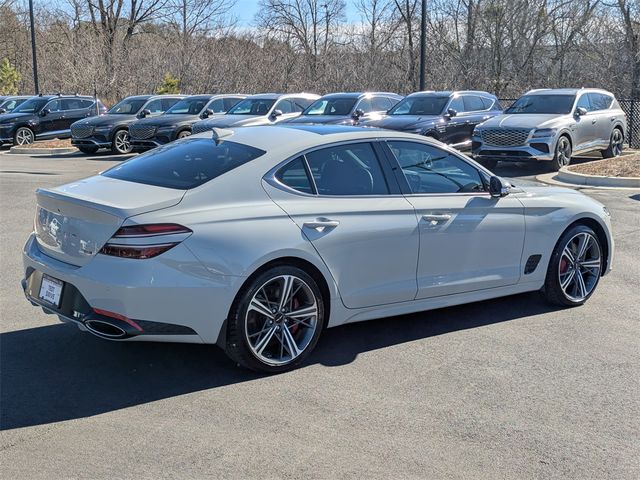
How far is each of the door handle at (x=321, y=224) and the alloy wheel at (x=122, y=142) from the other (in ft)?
58.9

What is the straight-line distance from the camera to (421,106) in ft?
60.0

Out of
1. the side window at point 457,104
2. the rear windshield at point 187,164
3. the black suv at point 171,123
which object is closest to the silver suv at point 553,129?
the side window at point 457,104

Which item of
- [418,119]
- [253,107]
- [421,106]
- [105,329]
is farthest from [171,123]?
[105,329]

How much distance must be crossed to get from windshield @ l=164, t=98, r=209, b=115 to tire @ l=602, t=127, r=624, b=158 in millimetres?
10940

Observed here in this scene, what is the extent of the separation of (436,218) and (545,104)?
12890 mm

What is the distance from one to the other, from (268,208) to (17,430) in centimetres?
195

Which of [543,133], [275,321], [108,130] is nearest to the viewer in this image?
[275,321]

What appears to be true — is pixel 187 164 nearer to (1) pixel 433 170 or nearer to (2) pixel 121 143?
(1) pixel 433 170

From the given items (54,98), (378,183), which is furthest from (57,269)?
(54,98)

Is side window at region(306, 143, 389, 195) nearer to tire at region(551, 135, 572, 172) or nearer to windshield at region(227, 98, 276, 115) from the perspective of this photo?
tire at region(551, 135, 572, 172)

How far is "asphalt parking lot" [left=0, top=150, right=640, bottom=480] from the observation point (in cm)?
380

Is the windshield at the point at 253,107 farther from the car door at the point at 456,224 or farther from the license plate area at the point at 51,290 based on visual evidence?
the license plate area at the point at 51,290

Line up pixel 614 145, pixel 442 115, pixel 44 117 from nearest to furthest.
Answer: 1. pixel 442 115
2. pixel 614 145
3. pixel 44 117

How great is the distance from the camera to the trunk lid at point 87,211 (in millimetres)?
4512
